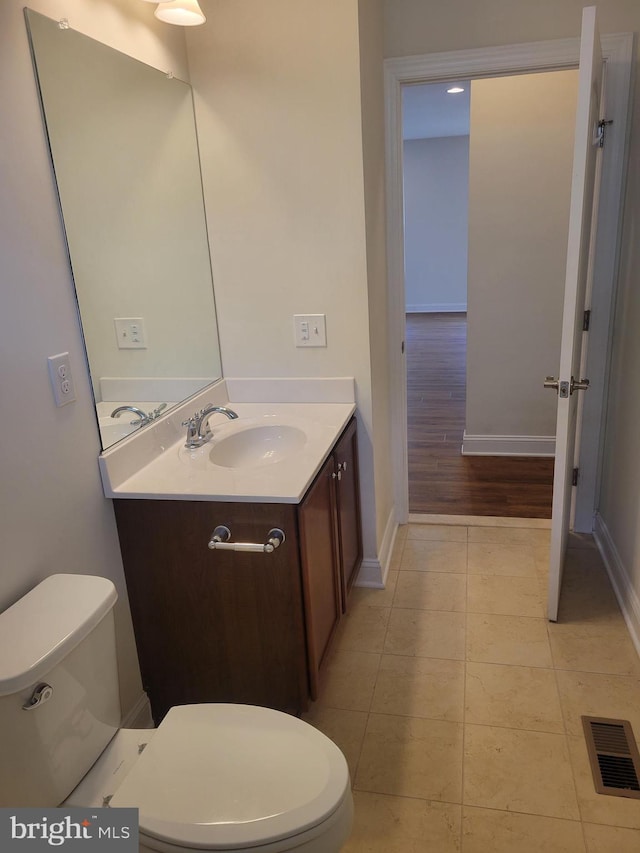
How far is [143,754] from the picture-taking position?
4.10ft

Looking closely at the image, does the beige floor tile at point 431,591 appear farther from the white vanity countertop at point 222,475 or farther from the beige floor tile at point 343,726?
the white vanity countertop at point 222,475

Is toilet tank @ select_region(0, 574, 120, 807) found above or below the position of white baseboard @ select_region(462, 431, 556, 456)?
above

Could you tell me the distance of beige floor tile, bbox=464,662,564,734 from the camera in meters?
1.86

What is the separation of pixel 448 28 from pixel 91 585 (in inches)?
96.5

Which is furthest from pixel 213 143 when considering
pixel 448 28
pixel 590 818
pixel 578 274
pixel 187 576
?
pixel 590 818

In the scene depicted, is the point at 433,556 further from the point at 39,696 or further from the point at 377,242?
the point at 39,696

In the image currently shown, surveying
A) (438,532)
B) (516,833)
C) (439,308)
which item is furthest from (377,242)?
(439,308)

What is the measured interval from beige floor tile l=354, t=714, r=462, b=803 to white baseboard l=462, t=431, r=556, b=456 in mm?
2409

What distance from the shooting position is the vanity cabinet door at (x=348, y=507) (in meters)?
2.10

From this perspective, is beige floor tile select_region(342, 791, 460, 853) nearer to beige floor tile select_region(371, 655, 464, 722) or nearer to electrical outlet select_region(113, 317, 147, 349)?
beige floor tile select_region(371, 655, 464, 722)

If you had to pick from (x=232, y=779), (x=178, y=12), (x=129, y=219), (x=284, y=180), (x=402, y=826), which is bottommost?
(x=402, y=826)

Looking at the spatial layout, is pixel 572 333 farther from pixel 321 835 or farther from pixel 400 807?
pixel 321 835

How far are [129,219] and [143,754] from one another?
1.46 metres

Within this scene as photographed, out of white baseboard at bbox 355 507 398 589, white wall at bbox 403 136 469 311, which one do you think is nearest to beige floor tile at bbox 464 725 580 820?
white baseboard at bbox 355 507 398 589
